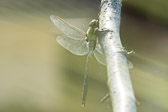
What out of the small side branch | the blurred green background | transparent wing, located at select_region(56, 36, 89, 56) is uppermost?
the blurred green background

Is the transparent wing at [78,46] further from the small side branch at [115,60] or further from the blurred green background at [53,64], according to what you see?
the blurred green background at [53,64]

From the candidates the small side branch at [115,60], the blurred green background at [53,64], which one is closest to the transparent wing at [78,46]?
the small side branch at [115,60]

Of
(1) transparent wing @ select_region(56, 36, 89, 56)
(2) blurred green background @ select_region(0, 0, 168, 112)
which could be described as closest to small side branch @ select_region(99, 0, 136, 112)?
(1) transparent wing @ select_region(56, 36, 89, 56)

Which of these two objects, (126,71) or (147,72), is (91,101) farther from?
(126,71)

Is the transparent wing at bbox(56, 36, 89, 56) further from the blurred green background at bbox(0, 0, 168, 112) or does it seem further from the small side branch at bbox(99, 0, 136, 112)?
the blurred green background at bbox(0, 0, 168, 112)

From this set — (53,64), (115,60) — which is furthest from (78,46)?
(53,64)

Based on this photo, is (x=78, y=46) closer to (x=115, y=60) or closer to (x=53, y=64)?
(x=115, y=60)
